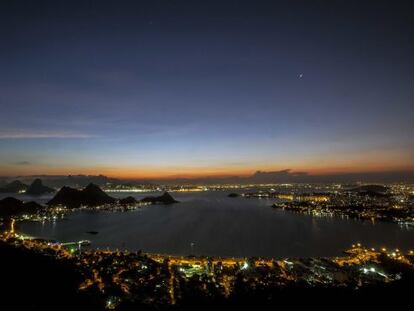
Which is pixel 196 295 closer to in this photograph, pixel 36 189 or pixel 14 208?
pixel 14 208

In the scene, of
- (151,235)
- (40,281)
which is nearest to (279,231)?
(151,235)

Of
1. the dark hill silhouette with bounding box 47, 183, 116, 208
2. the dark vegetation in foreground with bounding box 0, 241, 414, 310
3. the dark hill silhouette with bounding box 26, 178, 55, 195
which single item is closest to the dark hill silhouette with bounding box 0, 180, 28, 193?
the dark hill silhouette with bounding box 26, 178, 55, 195

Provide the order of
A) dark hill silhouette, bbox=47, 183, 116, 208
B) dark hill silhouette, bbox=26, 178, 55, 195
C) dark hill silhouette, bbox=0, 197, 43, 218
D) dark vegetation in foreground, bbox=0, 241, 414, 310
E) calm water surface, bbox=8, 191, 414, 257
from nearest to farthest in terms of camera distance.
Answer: dark vegetation in foreground, bbox=0, 241, 414, 310
calm water surface, bbox=8, 191, 414, 257
dark hill silhouette, bbox=0, 197, 43, 218
dark hill silhouette, bbox=47, 183, 116, 208
dark hill silhouette, bbox=26, 178, 55, 195

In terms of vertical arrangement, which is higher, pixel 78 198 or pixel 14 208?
pixel 14 208

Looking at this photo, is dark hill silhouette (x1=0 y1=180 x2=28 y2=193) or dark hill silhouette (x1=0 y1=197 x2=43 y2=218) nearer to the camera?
dark hill silhouette (x1=0 y1=197 x2=43 y2=218)

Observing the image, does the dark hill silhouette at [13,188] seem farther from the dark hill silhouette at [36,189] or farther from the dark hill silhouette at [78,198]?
the dark hill silhouette at [78,198]

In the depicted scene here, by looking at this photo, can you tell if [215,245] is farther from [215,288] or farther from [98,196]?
[98,196]

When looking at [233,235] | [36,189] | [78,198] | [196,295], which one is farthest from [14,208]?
[36,189]

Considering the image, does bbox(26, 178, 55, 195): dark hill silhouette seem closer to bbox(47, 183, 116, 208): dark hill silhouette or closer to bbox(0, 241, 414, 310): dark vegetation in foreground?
bbox(47, 183, 116, 208): dark hill silhouette
